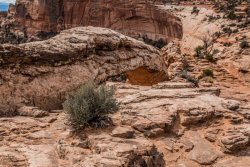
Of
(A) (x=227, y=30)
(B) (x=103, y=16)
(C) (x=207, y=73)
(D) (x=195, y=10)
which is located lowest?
(C) (x=207, y=73)

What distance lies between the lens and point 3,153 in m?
5.13

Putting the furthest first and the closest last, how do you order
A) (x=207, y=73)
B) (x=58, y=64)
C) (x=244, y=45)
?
1. (x=244, y=45)
2. (x=207, y=73)
3. (x=58, y=64)

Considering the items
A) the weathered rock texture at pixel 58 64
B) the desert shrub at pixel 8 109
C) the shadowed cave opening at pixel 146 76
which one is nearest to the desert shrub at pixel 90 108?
the desert shrub at pixel 8 109

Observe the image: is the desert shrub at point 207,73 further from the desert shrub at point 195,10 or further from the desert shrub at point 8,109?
the desert shrub at point 195,10

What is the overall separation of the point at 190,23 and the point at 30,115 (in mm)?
52360

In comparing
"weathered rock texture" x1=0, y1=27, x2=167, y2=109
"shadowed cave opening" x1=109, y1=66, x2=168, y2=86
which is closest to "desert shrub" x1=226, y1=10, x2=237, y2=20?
"shadowed cave opening" x1=109, y1=66, x2=168, y2=86

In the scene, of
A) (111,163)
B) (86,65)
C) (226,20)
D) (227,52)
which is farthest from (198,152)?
(226,20)

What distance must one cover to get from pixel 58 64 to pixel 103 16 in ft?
199

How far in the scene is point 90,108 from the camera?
6.04m

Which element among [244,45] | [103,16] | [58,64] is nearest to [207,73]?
[244,45]

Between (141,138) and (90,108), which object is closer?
(141,138)

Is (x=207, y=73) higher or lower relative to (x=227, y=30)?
lower

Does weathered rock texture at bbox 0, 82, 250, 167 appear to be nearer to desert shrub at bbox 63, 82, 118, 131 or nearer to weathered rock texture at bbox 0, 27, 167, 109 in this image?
desert shrub at bbox 63, 82, 118, 131

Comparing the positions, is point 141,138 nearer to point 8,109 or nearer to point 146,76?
point 8,109
